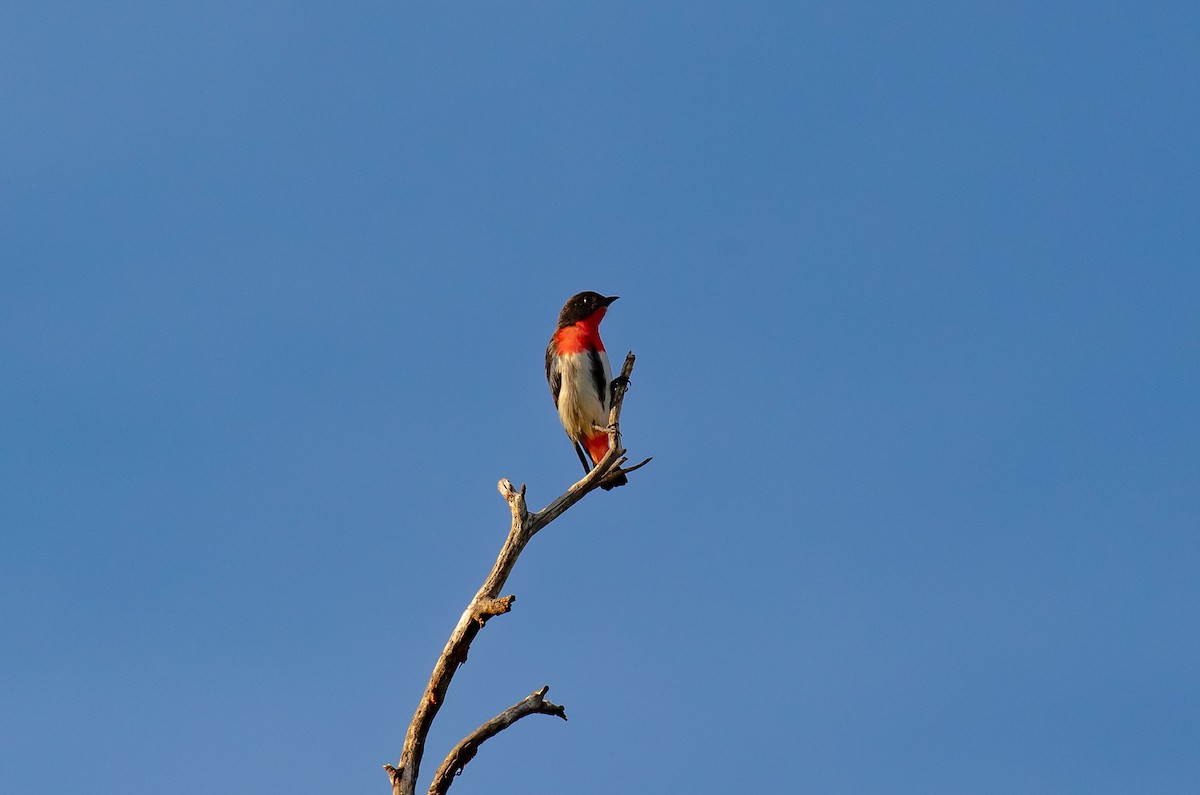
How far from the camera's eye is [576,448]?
14.1 metres

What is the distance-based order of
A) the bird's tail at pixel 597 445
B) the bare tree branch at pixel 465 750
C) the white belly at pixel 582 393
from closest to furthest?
the bare tree branch at pixel 465 750 → the white belly at pixel 582 393 → the bird's tail at pixel 597 445

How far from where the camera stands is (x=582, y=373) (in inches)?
531

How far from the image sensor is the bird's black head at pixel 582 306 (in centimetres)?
1380

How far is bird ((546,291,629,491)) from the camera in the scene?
13508 millimetres

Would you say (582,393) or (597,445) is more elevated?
(582,393)

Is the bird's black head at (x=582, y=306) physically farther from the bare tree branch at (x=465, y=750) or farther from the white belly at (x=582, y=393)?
the bare tree branch at (x=465, y=750)

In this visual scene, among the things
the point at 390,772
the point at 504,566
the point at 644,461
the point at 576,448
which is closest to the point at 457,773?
the point at 390,772

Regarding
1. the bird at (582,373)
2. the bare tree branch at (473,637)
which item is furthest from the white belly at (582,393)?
the bare tree branch at (473,637)

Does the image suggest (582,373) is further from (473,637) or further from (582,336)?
(473,637)

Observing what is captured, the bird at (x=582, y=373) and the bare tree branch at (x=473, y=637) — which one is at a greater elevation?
the bird at (x=582, y=373)

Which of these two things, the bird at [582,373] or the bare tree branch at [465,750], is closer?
the bare tree branch at [465,750]

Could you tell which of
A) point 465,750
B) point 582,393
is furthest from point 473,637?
point 582,393

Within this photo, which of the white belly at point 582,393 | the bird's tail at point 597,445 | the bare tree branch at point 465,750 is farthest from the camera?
the bird's tail at point 597,445

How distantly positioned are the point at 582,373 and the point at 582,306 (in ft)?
2.58
